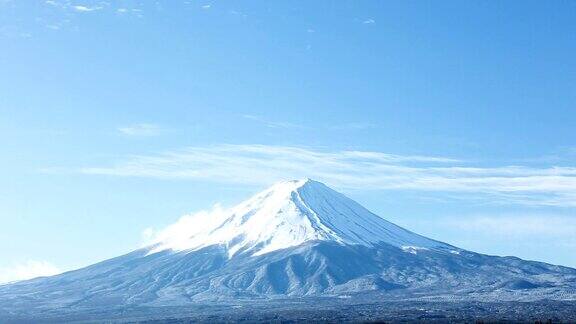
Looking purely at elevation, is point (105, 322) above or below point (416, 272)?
below

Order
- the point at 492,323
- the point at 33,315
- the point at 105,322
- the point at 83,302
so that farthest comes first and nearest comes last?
1. the point at 83,302
2. the point at 33,315
3. the point at 105,322
4. the point at 492,323

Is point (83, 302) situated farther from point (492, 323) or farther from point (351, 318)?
point (492, 323)

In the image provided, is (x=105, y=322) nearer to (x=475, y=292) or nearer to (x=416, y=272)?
(x=475, y=292)

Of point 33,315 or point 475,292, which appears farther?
point 475,292

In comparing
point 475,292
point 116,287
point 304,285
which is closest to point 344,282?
point 304,285

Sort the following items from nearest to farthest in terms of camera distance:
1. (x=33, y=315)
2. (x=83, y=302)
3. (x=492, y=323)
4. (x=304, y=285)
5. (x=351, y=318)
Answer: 1. (x=492, y=323)
2. (x=351, y=318)
3. (x=33, y=315)
4. (x=83, y=302)
5. (x=304, y=285)

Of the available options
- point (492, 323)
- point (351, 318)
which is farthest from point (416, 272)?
point (492, 323)

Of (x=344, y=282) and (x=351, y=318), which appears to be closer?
(x=351, y=318)

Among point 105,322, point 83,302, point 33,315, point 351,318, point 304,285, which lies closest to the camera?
point 351,318

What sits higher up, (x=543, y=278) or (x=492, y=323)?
(x=543, y=278)
